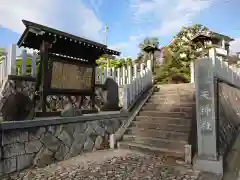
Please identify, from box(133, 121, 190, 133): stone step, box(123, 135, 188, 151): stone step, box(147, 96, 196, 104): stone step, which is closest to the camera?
box(123, 135, 188, 151): stone step

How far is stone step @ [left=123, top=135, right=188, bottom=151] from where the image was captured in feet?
19.3

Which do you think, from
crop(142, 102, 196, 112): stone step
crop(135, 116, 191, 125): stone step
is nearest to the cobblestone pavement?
crop(135, 116, 191, 125): stone step

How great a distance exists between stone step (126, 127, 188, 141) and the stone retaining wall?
85cm

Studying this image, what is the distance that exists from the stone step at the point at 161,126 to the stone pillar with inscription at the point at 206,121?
58.0 inches

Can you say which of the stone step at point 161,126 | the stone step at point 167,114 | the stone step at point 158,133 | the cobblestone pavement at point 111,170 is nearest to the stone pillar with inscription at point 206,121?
the cobblestone pavement at point 111,170

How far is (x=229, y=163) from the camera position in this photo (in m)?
5.28

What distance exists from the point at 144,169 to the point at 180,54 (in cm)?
1385

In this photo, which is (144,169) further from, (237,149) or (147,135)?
(237,149)

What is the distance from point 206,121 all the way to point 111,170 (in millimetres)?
2687

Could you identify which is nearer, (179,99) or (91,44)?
(91,44)

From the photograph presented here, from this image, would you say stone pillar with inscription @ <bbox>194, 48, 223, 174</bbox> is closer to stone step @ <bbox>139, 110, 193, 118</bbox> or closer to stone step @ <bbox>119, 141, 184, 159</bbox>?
stone step @ <bbox>119, 141, 184, 159</bbox>

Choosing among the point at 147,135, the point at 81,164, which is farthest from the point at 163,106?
the point at 81,164

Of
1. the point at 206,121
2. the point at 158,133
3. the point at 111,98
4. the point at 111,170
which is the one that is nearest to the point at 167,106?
the point at 158,133

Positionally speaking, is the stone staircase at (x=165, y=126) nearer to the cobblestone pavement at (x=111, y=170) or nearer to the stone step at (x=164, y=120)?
the stone step at (x=164, y=120)
